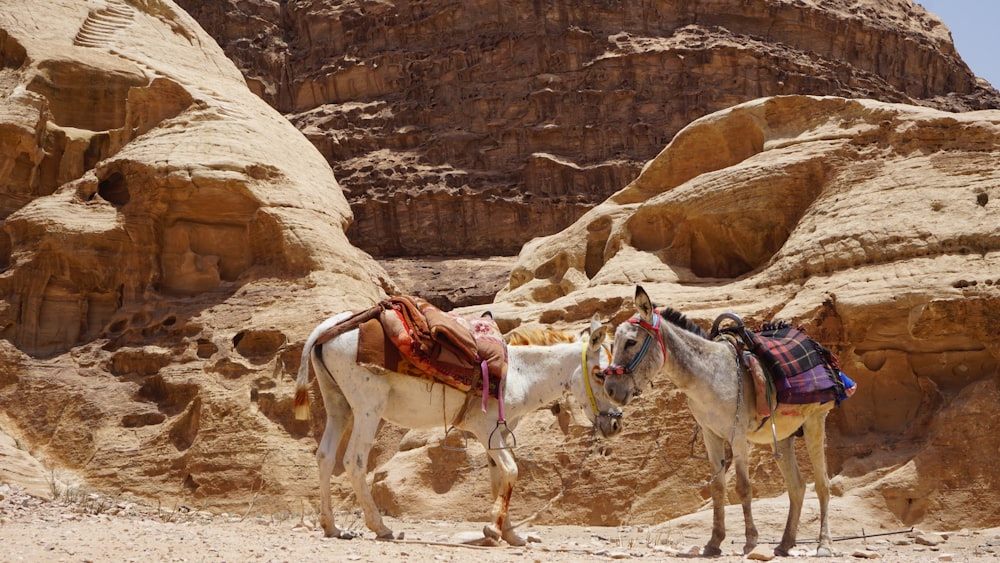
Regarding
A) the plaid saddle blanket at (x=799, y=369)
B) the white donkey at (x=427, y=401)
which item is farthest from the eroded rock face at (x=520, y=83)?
the plaid saddle blanket at (x=799, y=369)

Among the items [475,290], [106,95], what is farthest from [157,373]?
[475,290]

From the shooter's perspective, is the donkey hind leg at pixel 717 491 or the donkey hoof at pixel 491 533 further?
the donkey hoof at pixel 491 533

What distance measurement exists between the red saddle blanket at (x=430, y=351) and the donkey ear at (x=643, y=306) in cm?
171

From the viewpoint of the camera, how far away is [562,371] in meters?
10.8

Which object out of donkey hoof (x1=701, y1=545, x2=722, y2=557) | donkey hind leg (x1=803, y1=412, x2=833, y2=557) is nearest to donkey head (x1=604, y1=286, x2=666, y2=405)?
donkey hoof (x1=701, y1=545, x2=722, y2=557)

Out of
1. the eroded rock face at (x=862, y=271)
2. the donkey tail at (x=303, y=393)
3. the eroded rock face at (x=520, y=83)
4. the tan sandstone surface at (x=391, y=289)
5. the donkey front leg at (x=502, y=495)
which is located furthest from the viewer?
the eroded rock face at (x=520, y=83)

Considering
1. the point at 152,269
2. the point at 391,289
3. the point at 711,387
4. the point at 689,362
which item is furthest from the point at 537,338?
the point at 391,289

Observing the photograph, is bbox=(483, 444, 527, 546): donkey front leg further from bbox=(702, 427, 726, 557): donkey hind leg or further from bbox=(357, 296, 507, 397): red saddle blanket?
bbox=(702, 427, 726, 557): donkey hind leg

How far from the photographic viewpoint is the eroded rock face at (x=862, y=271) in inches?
509

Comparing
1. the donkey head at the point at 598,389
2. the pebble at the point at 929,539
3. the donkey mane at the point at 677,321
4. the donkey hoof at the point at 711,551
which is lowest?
the pebble at the point at 929,539

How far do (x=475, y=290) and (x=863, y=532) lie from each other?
35.3m

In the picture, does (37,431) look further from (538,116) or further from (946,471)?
(538,116)

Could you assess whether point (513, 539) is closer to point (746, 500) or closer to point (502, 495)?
point (502, 495)

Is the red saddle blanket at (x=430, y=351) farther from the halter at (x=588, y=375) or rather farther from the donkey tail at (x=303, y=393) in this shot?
the halter at (x=588, y=375)
